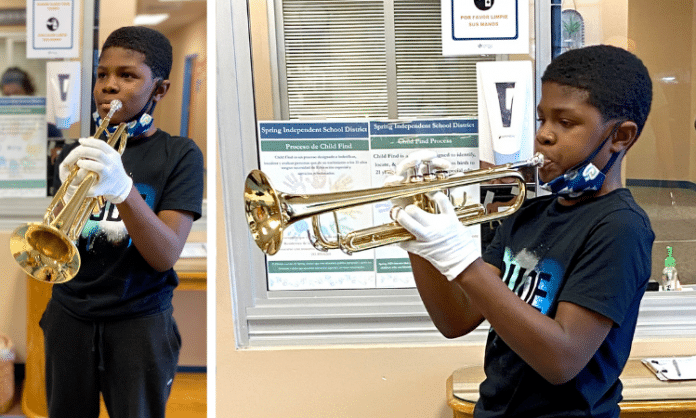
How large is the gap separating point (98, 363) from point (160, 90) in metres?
0.61

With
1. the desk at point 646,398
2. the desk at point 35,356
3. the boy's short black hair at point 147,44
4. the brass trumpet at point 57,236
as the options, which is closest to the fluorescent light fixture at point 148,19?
the boy's short black hair at point 147,44

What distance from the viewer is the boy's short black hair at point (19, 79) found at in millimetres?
1481

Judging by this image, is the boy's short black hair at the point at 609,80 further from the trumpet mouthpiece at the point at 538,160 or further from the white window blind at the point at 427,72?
the white window blind at the point at 427,72

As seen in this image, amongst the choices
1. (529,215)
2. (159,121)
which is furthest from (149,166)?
(529,215)

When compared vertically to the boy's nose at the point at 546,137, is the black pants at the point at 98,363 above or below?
below

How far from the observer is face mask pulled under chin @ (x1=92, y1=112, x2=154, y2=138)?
1.50 metres

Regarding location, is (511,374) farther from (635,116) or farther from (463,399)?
(463,399)

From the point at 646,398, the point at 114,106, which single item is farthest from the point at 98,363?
the point at 646,398

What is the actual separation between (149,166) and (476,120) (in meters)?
1.25

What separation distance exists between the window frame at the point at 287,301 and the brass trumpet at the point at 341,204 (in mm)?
920

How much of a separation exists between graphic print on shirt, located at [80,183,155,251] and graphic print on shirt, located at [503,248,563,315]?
2.65 feet

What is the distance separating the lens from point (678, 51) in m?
2.29

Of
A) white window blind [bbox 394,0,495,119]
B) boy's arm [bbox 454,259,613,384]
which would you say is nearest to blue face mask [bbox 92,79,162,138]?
boy's arm [bbox 454,259,613,384]

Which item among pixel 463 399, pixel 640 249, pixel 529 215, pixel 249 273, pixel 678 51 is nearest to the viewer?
pixel 640 249
